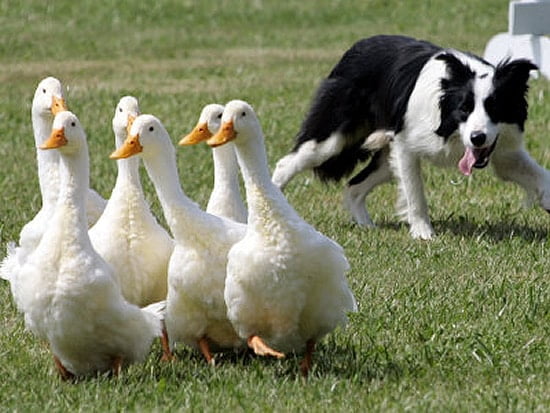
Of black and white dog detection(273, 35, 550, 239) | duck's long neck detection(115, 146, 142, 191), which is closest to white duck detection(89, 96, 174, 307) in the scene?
duck's long neck detection(115, 146, 142, 191)

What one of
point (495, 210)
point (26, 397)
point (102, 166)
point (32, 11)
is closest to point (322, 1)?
point (32, 11)

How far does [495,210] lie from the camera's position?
9.66 m

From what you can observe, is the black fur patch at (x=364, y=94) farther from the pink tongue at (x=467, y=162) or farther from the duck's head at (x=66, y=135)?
the duck's head at (x=66, y=135)

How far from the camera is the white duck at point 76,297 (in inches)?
215

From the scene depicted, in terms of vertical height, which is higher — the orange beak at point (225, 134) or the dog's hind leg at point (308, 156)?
the orange beak at point (225, 134)

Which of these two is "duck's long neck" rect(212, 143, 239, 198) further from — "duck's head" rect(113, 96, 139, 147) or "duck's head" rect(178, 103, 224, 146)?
"duck's head" rect(113, 96, 139, 147)

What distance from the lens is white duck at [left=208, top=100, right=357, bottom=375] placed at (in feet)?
18.2

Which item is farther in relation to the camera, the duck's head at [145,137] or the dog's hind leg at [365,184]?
the dog's hind leg at [365,184]

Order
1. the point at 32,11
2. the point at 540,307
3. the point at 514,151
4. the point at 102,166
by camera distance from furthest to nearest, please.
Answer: the point at 32,11
the point at 102,166
the point at 514,151
the point at 540,307

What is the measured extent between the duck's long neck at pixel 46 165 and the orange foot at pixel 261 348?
58.9 inches

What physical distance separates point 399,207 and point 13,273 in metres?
3.86

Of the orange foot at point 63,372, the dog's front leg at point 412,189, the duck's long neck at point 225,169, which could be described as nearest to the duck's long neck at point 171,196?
the duck's long neck at point 225,169

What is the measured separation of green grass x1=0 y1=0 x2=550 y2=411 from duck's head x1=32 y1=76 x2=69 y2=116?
1.06 meters

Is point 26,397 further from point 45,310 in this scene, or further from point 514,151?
point 514,151
